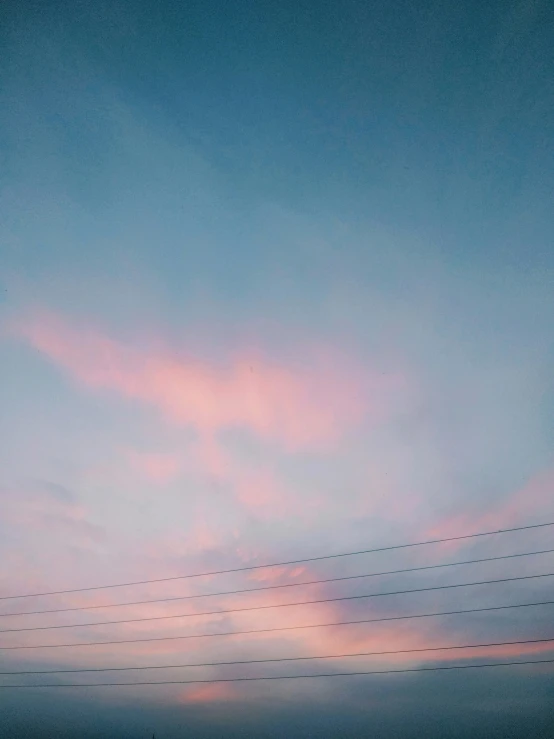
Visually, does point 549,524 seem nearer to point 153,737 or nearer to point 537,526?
point 537,526

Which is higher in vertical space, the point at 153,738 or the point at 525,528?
the point at 525,528

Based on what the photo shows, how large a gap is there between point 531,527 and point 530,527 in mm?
106

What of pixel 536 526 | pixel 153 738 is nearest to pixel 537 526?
pixel 536 526

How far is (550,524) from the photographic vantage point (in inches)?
1191

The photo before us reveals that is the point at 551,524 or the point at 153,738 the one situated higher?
the point at 551,524

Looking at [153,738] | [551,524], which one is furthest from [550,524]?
[153,738]

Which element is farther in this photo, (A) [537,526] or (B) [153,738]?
(B) [153,738]

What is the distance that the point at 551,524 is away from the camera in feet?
99.3

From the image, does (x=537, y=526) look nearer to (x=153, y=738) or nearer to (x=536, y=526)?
(x=536, y=526)

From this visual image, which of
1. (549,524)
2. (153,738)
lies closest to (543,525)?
(549,524)

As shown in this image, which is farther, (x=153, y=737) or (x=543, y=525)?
(x=153, y=737)

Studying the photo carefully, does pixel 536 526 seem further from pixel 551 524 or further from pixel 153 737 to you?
pixel 153 737

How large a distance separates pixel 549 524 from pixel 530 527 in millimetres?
1480

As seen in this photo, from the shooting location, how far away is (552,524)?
3025 cm
